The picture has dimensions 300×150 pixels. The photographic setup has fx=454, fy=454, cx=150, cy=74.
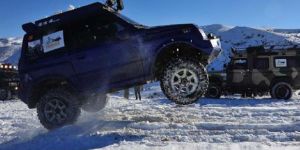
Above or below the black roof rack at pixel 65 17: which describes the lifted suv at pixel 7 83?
below

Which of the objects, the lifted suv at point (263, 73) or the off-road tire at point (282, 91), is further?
the lifted suv at point (263, 73)

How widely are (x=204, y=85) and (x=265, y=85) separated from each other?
11631mm

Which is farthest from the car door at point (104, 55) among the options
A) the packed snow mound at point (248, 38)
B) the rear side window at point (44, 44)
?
the packed snow mound at point (248, 38)

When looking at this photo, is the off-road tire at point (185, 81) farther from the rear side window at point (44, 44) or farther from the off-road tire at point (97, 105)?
the off-road tire at point (97, 105)

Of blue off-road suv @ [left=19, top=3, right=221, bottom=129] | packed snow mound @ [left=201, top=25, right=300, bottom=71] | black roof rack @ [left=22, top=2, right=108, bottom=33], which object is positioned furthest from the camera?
packed snow mound @ [left=201, top=25, right=300, bottom=71]

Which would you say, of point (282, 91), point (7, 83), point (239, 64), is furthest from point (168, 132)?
point (7, 83)

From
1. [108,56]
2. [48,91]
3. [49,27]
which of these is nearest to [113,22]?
[108,56]

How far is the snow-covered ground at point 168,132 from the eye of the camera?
24.5ft

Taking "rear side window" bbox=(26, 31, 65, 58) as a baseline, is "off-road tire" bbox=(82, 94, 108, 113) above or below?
below

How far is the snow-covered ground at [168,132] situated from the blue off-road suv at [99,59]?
61cm

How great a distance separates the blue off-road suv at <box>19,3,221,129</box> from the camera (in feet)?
28.3

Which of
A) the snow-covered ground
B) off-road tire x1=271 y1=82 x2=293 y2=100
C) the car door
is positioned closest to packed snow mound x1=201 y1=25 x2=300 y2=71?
off-road tire x1=271 y1=82 x2=293 y2=100

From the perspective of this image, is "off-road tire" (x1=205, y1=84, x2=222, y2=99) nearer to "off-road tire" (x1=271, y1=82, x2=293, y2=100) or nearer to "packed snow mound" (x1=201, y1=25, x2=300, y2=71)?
"off-road tire" (x1=271, y1=82, x2=293, y2=100)

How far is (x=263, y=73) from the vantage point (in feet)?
64.1
